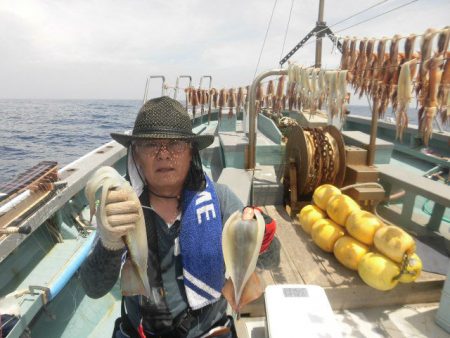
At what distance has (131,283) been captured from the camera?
Result: 1897 mm

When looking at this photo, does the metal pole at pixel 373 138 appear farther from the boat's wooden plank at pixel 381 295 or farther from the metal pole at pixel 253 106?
the boat's wooden plank at pixel 381 295

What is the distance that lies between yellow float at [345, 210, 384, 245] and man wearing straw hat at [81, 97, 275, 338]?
219 centimetres

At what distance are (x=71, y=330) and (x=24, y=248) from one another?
1.30 metres

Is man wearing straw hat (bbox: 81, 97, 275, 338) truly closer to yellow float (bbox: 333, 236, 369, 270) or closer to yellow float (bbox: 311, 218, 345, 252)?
yellow float (bbox: 333, 236, 369, 270)

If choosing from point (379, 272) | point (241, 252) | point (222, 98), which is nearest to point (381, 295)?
point (379, 272)

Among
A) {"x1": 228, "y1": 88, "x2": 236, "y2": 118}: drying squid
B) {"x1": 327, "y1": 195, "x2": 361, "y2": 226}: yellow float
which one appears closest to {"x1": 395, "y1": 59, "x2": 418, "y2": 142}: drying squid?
{"x1": 327, "y1": 195, "x2": 361, "y2": 226}: yellow float

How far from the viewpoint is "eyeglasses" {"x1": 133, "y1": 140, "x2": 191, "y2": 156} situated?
1957 millimetres

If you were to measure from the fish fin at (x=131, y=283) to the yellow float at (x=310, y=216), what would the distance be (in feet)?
10.2

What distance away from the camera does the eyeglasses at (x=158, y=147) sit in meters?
1.96

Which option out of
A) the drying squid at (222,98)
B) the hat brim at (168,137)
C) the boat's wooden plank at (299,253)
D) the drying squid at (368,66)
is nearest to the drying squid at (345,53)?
the drying squid at (368,66)

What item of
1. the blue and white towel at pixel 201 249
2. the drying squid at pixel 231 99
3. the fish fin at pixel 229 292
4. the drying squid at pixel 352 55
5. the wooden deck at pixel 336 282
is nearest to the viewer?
the fish fin at pixel 229 292

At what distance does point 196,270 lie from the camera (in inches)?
83.4

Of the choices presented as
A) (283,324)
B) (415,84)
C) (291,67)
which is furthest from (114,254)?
A: (291,67)

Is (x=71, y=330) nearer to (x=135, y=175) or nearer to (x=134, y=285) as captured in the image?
(x=134, y=285)
